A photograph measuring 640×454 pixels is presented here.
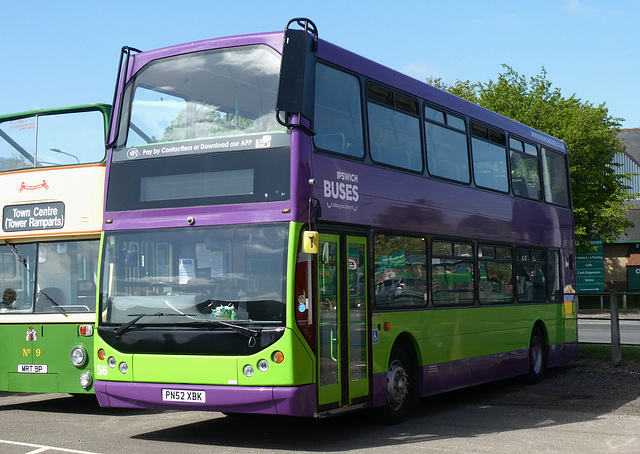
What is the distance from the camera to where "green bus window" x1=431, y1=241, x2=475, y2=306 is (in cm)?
1266

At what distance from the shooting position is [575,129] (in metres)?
41.6

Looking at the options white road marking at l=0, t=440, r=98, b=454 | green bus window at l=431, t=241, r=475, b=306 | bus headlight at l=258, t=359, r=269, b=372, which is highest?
green bus window at l=431, t=241, r=475, b=306

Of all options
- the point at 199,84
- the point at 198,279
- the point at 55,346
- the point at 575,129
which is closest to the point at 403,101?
the point at 199,84

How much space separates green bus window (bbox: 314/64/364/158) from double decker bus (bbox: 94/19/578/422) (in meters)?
0.02

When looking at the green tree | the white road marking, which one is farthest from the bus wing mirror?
the green tree

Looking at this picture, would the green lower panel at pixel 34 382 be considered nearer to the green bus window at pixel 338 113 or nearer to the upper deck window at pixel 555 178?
the green bus window at pixel 338 113

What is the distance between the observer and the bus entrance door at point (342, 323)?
384 inches

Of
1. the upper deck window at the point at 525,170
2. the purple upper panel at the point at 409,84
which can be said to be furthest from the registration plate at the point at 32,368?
the upper deck window at the point at 525,170

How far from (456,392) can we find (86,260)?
6.82 m

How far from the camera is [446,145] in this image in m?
13.2

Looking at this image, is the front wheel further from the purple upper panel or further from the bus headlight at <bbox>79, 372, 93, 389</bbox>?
the bus headlight at <bbox>79, 372, 93, 389</bbox>

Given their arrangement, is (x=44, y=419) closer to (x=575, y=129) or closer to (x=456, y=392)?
(x=456, y=392)

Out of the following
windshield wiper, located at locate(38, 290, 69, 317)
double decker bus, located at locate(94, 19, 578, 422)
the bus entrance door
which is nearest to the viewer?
double decker bus, located at locate(94, 19, 578, 422)

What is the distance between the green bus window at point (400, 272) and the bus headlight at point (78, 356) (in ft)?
13.4
